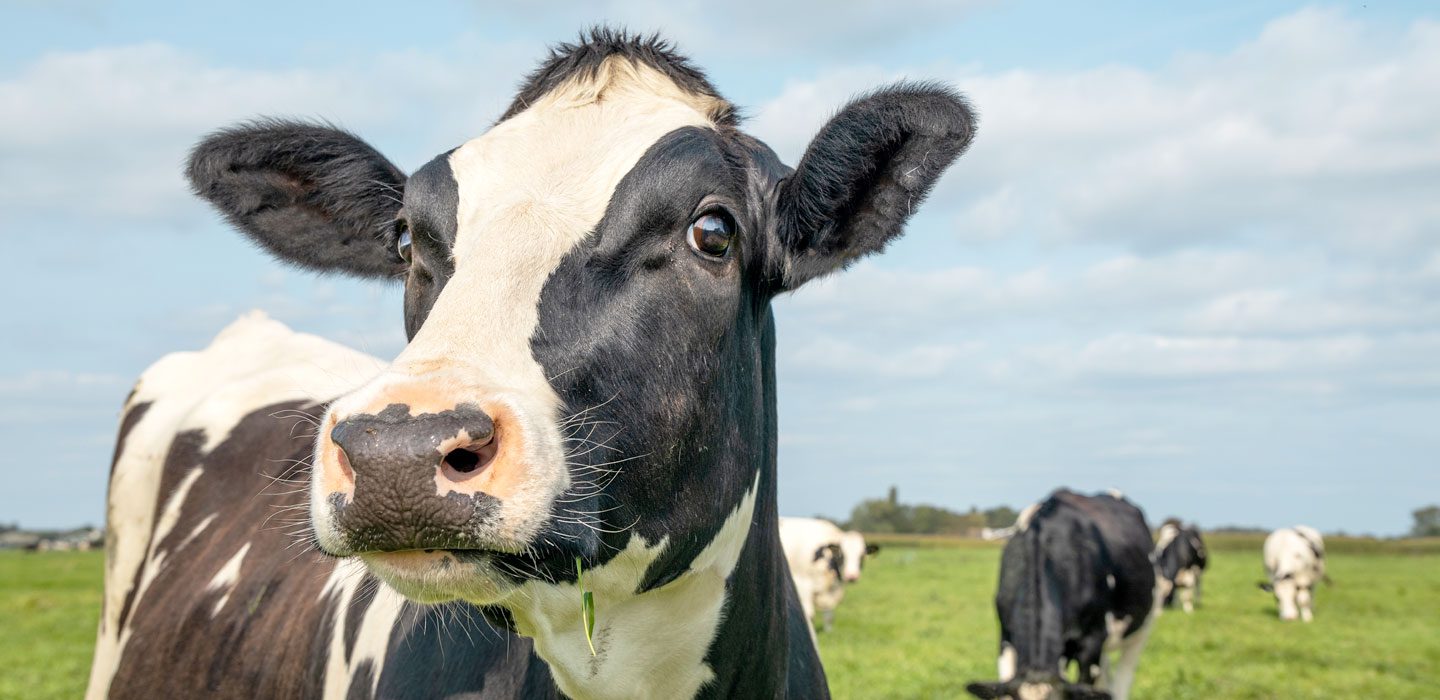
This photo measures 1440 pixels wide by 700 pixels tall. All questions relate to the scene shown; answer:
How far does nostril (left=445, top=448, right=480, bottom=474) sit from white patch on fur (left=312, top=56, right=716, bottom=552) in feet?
0.29

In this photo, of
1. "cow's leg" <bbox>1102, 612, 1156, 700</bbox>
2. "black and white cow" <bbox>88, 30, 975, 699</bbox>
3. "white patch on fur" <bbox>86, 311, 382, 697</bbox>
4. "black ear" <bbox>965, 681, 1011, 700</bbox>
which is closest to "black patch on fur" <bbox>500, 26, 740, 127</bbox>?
"black and white cow" <bbox>88, 30, 975, 699</bbox>

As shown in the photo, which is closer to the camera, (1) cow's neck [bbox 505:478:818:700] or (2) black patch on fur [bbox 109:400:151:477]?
(1) cow's neck [bbox 505:478:818:700]

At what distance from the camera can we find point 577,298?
271 cm

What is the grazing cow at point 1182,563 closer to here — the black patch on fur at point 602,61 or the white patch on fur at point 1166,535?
the white patch on fur at point 1166,535

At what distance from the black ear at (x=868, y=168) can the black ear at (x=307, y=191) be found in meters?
1.42

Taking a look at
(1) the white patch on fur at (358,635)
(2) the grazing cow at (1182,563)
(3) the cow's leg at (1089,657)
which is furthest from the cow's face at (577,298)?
(2) the grazing cow at (1182,563)

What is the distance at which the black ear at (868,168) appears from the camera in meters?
3.30

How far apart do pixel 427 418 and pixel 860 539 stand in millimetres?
27110

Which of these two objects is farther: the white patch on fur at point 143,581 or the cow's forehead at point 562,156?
the white patch on fur at point 143,581

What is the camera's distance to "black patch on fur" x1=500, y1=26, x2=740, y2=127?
3570mm

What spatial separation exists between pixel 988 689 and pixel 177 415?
7.70 meters

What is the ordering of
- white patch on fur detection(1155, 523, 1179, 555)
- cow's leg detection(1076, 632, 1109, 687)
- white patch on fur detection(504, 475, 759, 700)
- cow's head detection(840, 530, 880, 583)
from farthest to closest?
white patch on fur detection(1155, 523, 1179, 555), cow's head detection(840, 530, 880, 583), cow's leg detection(1076, 632, 1109, 687), white patch on fur detection(504, 475, 759, 700)

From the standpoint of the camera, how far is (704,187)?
304cm

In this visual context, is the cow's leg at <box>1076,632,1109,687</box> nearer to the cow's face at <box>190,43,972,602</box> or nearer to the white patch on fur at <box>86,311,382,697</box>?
the white patch on fur at <box>86,311,382,697</box>
